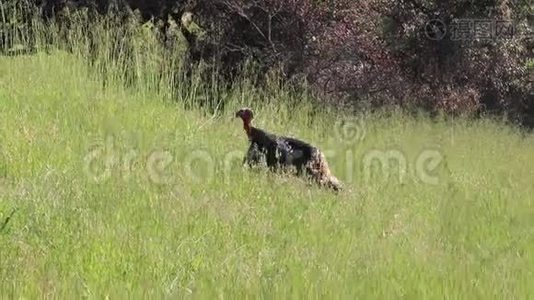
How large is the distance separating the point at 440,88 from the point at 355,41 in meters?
2.17

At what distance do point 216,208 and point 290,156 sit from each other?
4.28 feet

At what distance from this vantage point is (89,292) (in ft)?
9.34

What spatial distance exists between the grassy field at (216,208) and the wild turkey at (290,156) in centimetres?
19

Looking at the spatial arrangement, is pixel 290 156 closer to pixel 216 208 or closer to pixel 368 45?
pixel 216 208

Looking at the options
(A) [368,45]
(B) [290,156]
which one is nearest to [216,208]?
(B) [290,156]

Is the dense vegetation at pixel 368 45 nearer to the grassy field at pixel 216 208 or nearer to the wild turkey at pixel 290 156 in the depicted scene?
the grassy field at pixel 216 208

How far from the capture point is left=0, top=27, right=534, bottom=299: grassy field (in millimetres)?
3125

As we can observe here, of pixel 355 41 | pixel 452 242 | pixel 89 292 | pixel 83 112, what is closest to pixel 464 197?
pixel 452 242

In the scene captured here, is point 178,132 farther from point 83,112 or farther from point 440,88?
point 440,88

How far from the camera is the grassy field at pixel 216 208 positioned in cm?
312

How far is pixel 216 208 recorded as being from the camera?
4211mm

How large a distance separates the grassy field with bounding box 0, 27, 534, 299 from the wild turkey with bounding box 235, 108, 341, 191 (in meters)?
0.19

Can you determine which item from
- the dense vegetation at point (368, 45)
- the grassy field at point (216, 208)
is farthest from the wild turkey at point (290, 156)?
the dense vegetation at point (368, 45)

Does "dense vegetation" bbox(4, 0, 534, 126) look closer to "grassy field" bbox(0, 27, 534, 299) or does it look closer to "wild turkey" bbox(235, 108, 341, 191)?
"grassy field" bbox(0, 27, 534, 299)
